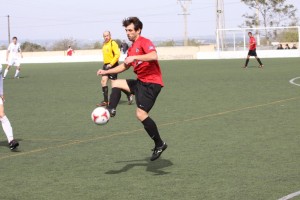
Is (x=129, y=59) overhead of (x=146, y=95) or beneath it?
overhead

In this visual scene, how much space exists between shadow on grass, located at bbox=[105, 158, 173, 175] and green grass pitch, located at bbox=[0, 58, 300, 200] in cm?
1

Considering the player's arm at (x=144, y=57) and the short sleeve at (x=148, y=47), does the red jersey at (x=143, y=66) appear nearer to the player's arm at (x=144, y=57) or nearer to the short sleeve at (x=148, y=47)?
the short sleeve at (x=148, y=47)

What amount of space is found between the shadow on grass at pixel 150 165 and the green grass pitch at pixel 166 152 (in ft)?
0.05

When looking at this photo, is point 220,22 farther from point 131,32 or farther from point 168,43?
point 131,32

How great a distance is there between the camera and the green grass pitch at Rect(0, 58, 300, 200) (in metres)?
8.71

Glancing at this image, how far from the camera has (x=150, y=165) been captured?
34.1 feet

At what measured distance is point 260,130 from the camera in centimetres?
1373

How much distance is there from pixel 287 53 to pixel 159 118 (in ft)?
132

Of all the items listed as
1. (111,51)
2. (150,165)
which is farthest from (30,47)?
(150,165)

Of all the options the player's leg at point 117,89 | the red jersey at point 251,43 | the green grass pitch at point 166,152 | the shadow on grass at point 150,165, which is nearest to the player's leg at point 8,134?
the green grass pitch at point 166,152

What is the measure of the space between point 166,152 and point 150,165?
115 centimetres

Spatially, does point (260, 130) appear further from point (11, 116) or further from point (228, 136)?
point (11, 116)

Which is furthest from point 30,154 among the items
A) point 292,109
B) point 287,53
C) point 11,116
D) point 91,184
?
point 287,53

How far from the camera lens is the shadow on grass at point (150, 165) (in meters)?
9.91
